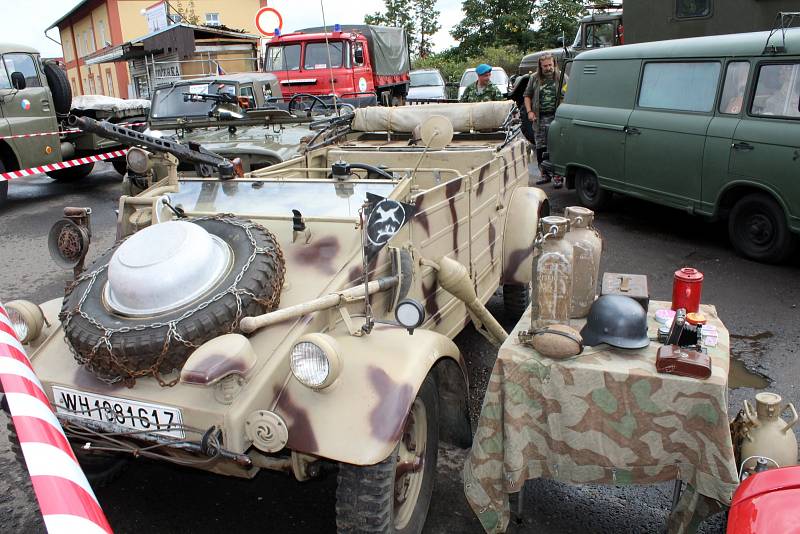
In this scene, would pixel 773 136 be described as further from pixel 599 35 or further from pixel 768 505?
pixel 599 35

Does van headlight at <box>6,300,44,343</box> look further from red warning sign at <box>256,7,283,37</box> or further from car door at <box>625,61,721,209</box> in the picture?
red warning sign at <box>256,7,283,37</box>

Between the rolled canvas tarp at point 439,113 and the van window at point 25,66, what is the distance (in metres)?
7.15

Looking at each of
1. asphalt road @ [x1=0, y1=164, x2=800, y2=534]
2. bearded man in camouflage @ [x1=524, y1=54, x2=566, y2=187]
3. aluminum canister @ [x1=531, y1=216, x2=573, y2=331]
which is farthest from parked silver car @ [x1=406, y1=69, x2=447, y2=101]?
aluminum canister @ [x1=531, y1=216, x2=573, y2=331]

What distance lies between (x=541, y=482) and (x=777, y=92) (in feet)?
16.2

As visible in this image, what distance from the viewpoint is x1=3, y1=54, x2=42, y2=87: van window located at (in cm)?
1048

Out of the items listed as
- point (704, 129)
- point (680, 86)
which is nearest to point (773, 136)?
point (704, 129)

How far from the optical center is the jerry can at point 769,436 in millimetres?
2549

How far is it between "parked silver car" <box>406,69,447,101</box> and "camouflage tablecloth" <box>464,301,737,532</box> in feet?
59.0

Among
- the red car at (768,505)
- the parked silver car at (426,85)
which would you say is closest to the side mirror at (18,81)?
the red car at (768,505)

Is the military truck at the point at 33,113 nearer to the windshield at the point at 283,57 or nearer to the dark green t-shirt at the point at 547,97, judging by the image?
the windshield at the point at 283,57

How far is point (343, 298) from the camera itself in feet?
9.61

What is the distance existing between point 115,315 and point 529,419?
1.81 meters

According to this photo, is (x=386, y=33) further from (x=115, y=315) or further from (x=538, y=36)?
(x=538, y=36)

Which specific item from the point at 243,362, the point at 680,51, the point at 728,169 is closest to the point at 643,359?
the point at 243,362
